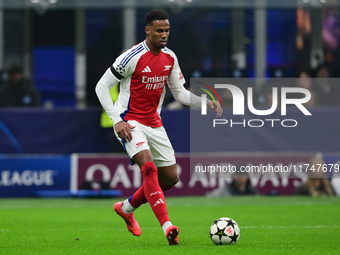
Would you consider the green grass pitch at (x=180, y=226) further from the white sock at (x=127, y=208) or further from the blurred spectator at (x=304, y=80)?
the blurred spectator at (x=304, y=80)

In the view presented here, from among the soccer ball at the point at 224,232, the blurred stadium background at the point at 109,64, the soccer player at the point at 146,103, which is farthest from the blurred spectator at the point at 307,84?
the soccer ball at the point at 224,232

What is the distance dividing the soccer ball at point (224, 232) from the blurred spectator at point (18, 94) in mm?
9275

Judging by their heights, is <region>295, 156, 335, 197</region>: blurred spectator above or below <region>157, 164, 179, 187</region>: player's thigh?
below

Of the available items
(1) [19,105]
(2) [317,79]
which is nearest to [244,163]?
(2) [317,79]

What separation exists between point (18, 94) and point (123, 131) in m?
8.84

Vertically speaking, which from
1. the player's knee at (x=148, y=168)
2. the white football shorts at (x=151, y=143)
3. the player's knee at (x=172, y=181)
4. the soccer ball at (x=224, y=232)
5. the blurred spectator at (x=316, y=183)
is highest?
the white football shorts at (x=151, y=143)

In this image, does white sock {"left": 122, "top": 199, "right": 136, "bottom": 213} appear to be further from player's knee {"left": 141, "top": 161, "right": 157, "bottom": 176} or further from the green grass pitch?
player's knee {"left": 141, "top": 161, "right": 157, "bottom": 176}

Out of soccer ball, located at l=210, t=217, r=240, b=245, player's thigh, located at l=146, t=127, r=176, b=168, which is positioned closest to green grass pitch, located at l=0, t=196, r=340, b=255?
soccer ball, located at l=210, t=217, r=240, b=245

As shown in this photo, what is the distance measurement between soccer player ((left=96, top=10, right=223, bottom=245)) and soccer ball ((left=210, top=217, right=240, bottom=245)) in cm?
60

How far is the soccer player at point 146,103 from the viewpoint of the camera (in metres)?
8.10

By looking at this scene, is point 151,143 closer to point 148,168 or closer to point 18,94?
point 148,168

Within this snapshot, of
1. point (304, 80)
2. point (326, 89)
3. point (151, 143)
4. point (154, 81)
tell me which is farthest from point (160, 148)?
point (326, 89)

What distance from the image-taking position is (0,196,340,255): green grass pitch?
768 cm

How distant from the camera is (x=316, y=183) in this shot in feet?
50.9
